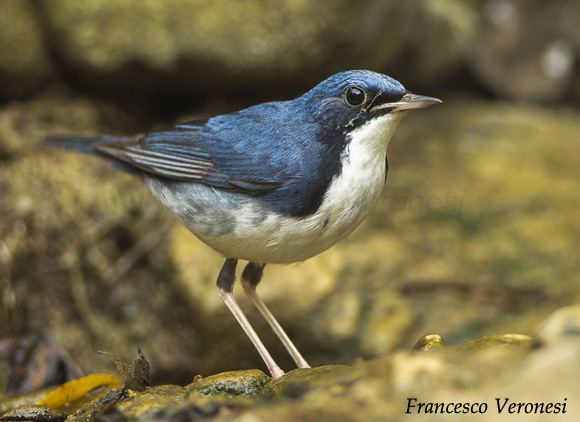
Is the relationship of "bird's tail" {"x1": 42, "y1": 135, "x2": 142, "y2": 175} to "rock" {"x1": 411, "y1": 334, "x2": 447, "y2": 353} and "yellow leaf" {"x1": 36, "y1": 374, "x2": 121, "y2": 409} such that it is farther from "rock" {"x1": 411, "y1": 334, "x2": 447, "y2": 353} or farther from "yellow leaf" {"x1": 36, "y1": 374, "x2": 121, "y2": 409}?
"rock" {"x1": 411, "y1": 334, "x2": 447, "y2": 353}

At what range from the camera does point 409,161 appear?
7.43 meters

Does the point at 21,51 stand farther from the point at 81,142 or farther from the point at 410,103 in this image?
the point at 410,103

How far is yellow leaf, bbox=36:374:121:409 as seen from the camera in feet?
11.9

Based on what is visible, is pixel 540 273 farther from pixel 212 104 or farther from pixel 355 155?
pixel 212 104

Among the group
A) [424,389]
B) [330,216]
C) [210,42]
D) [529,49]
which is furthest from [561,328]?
[529,49]

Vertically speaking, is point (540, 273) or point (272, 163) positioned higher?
point (540, 273)

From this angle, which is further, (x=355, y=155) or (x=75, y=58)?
(x=75, y=58)

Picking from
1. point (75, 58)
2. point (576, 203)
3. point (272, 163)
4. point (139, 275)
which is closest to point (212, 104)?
point (75, 58)

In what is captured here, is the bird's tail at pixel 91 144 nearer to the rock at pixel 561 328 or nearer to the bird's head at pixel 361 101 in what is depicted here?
the bird's head at pixel 361 101

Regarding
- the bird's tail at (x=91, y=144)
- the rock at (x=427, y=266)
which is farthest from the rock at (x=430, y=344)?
the bird's tail at (x=91, y=144)

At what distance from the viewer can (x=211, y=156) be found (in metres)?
4.20

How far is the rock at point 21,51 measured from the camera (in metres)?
6.26

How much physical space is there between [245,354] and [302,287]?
0.77 metres

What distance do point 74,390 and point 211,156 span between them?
1607mm
